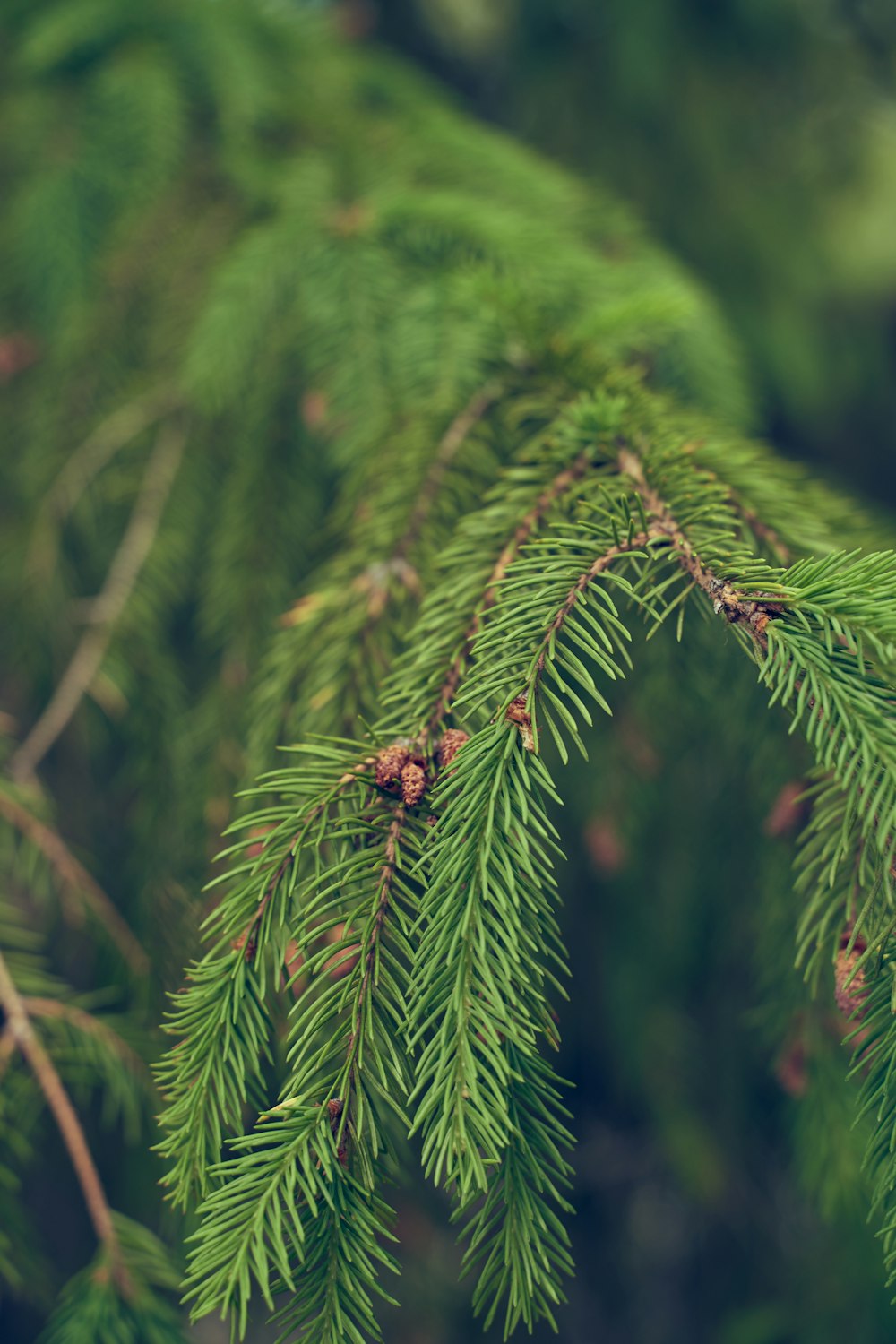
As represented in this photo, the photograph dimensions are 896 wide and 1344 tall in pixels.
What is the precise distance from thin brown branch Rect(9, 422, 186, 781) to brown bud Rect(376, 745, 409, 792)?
22.2 inches

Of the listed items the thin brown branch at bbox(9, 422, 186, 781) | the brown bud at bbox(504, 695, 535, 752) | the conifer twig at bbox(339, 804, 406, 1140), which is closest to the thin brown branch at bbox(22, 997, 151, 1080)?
the thin brown branch at bbox(9, 422, 186, 781)

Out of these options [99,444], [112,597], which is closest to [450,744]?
[112,597]

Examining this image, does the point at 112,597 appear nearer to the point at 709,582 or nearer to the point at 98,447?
the point at 98,447

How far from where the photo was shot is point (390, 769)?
0.53 metres

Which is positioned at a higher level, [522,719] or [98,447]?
[98,447]

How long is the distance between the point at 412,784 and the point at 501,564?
176mm

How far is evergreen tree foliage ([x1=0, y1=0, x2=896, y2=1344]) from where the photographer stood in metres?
0.49

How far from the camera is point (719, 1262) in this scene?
1.88 m

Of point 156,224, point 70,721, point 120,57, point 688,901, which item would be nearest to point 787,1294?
point 688,901

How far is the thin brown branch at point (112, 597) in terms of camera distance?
0.97 m

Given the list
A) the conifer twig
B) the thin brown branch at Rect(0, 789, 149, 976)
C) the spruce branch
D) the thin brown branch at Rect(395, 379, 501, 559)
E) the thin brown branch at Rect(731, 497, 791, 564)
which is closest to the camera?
the conifer twig

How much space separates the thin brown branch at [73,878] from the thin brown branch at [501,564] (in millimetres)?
490

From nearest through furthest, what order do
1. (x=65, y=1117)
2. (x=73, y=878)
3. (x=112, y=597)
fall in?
(x=65, y=1117)
(x=73, y=878)
(x=112, y=597)

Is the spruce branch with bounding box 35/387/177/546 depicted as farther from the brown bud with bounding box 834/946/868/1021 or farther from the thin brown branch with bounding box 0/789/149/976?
the brown bud with bounding box 834/946/868/1021
